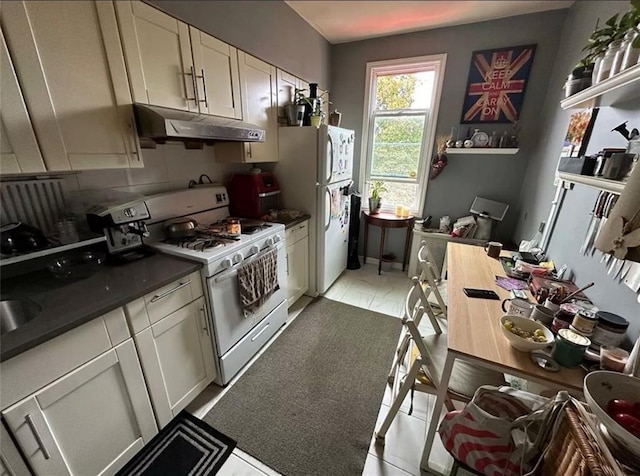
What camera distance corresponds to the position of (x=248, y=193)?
6.84 ft

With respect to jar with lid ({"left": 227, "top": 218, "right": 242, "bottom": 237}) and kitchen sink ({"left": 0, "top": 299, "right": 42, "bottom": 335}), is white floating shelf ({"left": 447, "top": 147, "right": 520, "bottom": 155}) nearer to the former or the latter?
jar with lid ({"left": 227, "top": 218, "right": 242, "bottom": 237})

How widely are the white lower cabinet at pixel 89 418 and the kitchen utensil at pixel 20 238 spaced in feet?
1.80

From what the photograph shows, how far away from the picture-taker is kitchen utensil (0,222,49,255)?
3.26 ft

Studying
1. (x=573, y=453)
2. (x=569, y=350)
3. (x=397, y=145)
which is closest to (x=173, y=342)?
(x=573, y=453)

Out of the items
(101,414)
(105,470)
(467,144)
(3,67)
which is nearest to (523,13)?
(467,144)

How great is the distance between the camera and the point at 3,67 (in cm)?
85

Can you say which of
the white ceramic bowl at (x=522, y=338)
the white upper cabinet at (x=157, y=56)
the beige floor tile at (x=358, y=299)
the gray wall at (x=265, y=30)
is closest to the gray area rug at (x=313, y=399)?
the beige floor tile at (x=358, y=299)

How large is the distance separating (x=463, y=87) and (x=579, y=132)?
48.9 inches

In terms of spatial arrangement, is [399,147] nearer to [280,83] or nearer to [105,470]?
[280,83]

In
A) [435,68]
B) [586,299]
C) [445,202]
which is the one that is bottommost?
[586,299]

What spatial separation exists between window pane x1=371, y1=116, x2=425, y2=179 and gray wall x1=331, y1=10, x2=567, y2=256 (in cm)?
21

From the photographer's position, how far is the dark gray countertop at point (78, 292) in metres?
0.79

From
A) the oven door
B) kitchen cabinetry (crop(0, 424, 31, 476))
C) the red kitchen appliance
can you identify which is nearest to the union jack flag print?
the red kitchen appliance

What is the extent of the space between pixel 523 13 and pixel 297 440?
3.49 metres
